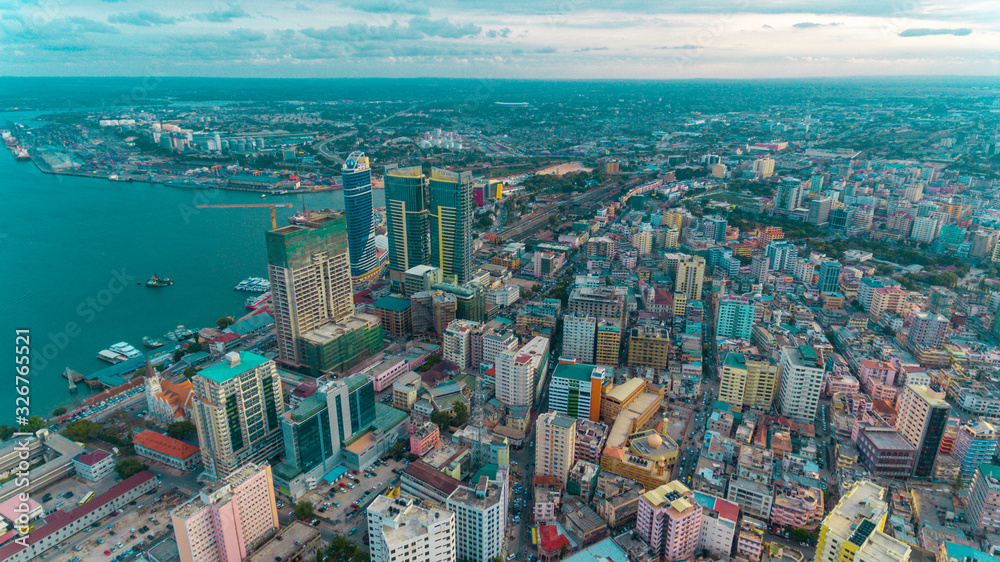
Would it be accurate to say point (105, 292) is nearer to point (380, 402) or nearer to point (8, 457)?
point (8, 457)

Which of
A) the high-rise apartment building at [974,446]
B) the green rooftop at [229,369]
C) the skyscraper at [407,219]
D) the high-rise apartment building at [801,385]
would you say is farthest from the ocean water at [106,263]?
the high-rise apartment building at [974,446]

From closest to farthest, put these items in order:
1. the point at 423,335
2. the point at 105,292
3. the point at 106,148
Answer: the point at 423,335, the point at 105,292, the point at 106,148

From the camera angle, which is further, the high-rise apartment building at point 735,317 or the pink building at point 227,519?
the high-rise apartment building at point 735,317

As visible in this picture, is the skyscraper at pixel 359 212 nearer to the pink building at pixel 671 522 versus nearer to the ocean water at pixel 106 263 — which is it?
the ocean water at pixel 106 263

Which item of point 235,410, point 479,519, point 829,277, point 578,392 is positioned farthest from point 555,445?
point 829,277

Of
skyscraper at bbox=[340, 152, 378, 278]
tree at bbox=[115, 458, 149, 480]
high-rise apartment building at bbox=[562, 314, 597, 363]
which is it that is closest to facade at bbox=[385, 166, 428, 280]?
skyscraper at bbox=[340, 152, 378, 278]

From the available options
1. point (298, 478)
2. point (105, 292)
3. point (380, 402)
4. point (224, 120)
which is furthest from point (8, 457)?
point (224, 120)
